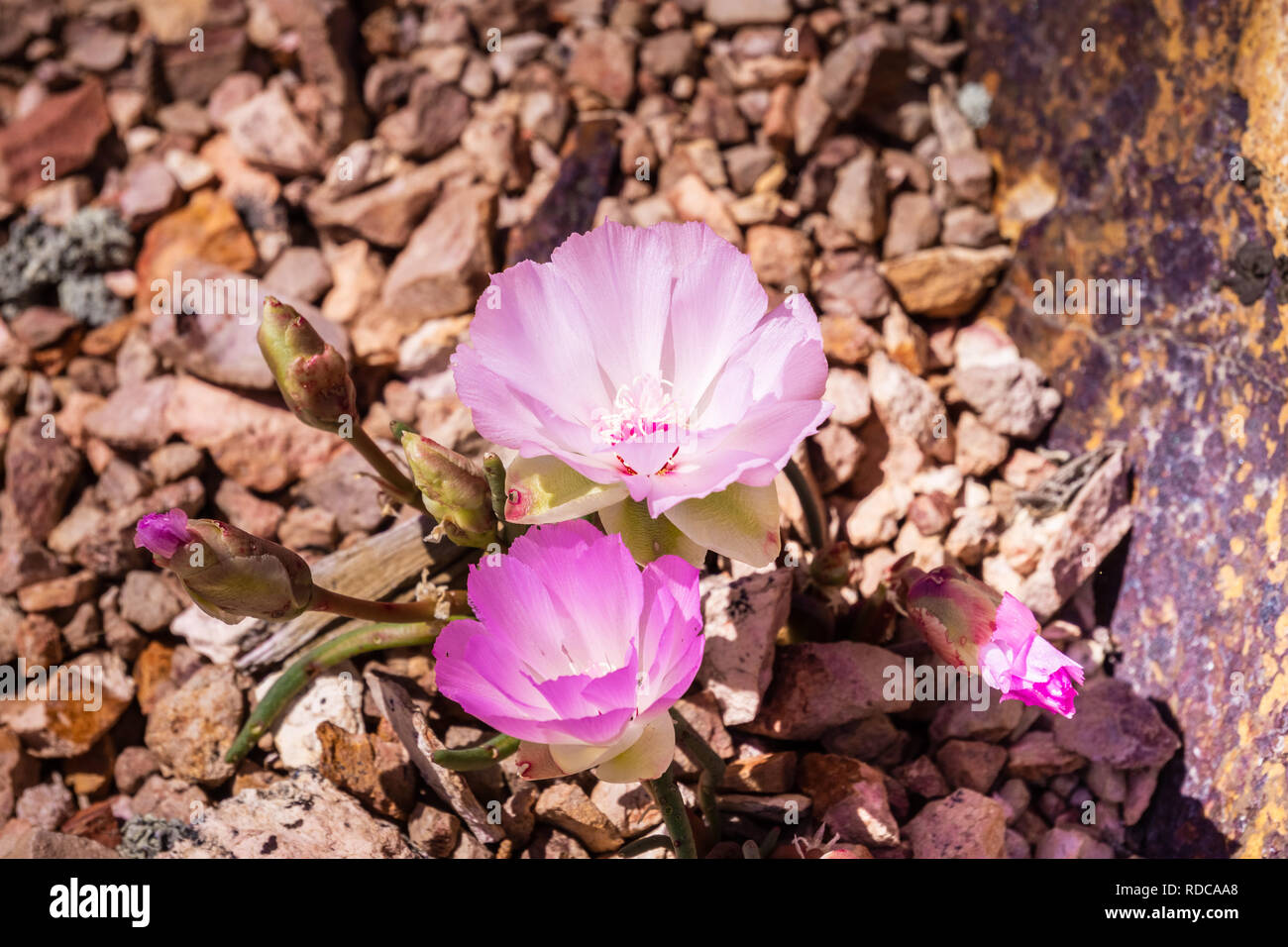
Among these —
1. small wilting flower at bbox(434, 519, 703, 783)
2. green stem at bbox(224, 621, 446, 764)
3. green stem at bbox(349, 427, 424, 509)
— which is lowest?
green stem at bbox(224, 621, 446, 764)

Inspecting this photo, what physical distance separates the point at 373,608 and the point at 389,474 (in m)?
0.33

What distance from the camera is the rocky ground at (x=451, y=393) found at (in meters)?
2.05

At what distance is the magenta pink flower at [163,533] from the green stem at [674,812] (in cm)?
80

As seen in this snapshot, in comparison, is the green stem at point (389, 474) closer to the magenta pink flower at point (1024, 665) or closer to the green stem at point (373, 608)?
the green stem at point (373, 608)

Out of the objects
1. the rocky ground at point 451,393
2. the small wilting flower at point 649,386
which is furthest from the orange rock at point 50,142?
the small wilting flower at point 649,386

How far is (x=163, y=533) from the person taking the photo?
1457 millimetres

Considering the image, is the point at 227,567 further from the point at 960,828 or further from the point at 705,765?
the point at 960,828

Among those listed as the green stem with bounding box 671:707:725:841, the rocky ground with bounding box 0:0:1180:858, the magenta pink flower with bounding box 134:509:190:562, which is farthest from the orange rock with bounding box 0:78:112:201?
the green stem with bounding box 671:707:725:841

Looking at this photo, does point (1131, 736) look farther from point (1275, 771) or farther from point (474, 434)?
point (474, 434)

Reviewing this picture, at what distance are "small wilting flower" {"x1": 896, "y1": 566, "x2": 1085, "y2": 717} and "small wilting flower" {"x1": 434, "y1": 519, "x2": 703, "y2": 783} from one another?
1.65 ft

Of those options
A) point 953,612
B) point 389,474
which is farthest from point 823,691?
point 389,474

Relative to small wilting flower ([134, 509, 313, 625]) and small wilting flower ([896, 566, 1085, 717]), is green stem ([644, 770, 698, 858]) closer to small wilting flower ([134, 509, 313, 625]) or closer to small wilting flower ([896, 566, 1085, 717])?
small wilting flower ([896, 566, 1085, 717])

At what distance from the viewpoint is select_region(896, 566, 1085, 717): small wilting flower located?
1567mm
